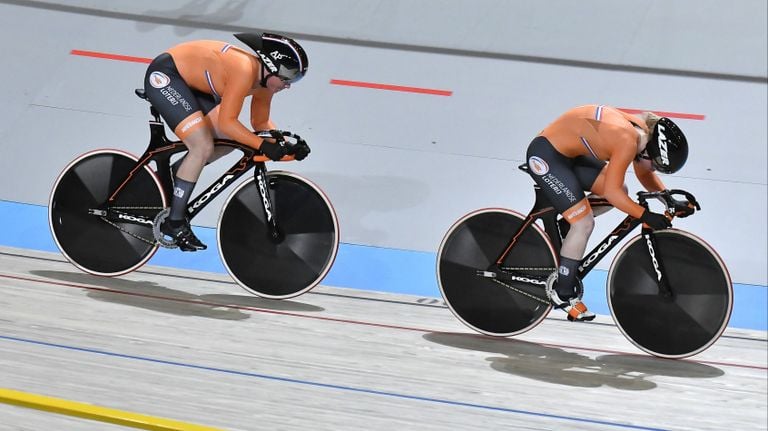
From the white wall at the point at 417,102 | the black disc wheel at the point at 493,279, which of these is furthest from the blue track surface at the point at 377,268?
the black disc wheel at the point at 493,279

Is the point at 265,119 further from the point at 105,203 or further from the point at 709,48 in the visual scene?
the point at 709,48

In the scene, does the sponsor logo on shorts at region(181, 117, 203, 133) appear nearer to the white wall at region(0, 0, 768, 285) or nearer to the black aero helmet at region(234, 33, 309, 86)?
the black aero helmet at region(234, 33, 309, 86)

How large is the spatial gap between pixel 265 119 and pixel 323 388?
5.69ft

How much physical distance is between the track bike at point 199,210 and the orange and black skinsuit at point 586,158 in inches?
39.6

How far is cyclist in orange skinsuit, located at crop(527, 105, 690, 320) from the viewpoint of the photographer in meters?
4.41

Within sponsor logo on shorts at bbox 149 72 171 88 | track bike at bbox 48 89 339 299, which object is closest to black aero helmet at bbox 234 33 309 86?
track bike at bbox 48 89 339 299

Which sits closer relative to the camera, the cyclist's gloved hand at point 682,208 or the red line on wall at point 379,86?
the cyclist's gloved hand at point 682,208

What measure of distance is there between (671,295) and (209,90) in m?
2.17

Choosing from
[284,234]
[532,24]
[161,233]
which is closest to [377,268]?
[284,234]

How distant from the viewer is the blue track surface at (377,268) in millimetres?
5832

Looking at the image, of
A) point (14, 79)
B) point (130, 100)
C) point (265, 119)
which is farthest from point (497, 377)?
point (14, 79)

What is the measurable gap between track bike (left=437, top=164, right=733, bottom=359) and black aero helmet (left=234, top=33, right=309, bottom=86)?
3.26 feet

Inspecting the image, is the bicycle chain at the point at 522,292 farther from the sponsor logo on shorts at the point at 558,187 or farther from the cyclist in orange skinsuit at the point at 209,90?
the cyclist in orange skinsuit at the point at 209,90

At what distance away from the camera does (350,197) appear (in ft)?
21.2
